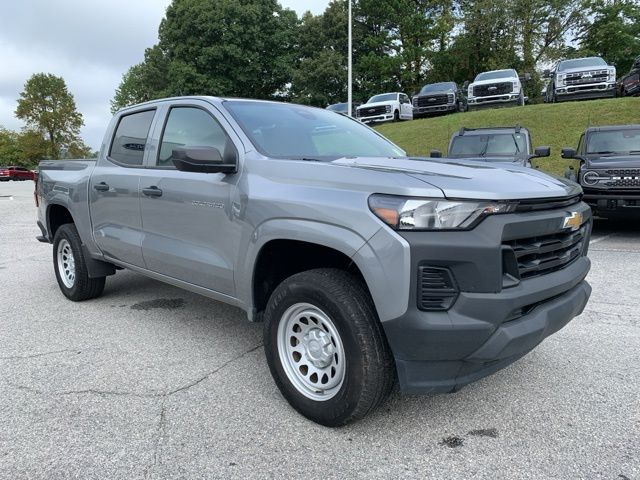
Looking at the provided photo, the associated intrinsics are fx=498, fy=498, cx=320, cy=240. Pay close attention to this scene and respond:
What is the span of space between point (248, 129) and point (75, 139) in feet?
256

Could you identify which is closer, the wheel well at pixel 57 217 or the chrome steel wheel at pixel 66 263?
the chrome steel wheel at pixel 66 263

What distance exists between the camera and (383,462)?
2340 mm

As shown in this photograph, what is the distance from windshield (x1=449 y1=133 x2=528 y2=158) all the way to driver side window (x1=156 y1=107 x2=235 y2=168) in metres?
7.02

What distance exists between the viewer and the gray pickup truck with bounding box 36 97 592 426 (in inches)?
86.7

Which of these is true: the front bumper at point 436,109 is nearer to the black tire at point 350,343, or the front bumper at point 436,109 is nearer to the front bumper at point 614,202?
the front bumper at point 614,202

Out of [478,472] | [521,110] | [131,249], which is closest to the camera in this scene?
[478,472]

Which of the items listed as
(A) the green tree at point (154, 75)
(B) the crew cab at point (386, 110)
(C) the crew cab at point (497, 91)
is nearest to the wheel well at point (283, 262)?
(C) the crew cab at point (497, 91)

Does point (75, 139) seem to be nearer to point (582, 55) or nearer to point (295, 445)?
point (582, 55)

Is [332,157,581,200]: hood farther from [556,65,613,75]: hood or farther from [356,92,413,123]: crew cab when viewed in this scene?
[356,92,413,123]: crew cab

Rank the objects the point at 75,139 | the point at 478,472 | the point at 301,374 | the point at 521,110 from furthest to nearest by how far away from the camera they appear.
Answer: the point at 75,139, the point at 521,110, the point at 301,374, the point at 478,472

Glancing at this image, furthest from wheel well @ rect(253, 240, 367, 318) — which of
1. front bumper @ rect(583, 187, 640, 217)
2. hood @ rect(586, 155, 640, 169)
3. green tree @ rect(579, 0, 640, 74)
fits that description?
green tree @ rect(579, 0, 640, 74)

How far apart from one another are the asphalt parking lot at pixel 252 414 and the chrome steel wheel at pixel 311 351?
0.20 meters

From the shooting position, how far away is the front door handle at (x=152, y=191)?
3667 millimetres

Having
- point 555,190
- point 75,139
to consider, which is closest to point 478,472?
point 555,190
